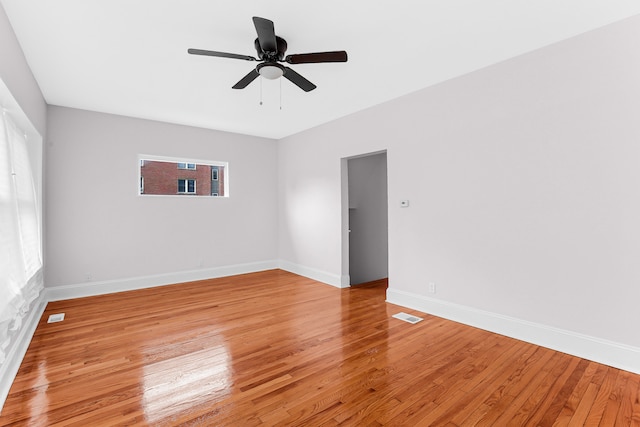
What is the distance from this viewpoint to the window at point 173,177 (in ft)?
16.0

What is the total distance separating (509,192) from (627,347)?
1468 mm

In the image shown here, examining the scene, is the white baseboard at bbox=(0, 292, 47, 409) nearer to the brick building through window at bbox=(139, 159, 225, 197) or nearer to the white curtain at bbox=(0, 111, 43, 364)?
the white curtain at bbox=(0, 111, 43, 364)

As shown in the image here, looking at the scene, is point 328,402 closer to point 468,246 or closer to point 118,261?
point 468,246

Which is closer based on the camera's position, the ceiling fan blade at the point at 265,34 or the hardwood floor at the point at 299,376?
the hardwood floor at the point at 299,376

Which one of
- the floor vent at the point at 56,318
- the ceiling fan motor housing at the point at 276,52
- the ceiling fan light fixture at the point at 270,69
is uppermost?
the ceiling fan motor housing at the point at 276,52

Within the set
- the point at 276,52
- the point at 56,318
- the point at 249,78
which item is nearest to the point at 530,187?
the point at 276,52

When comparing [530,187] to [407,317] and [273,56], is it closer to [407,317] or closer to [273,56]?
[407,317]

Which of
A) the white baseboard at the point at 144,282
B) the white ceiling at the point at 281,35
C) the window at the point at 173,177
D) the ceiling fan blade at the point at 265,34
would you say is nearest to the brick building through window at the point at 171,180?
the window at the point at 173,177

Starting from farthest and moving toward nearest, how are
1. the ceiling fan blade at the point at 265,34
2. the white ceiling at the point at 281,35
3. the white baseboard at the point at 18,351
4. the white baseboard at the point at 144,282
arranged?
the white baseboard at the point at 144,282
the white ceiling at the point at 281,35
the white baseboard at the point at 18,351
the ceiling fan blade at the point at 265,34

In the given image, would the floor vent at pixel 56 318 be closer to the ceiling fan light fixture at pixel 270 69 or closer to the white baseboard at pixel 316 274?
the white baseboard at pixel 316 274

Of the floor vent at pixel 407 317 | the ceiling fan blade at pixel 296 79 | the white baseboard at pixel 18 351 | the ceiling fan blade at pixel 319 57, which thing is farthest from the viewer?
the floor vent at pixel 407 317

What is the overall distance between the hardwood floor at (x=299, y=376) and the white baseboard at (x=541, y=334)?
8 centimetres

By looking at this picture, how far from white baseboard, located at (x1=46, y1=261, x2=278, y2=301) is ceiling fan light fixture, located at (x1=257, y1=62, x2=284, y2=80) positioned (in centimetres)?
396

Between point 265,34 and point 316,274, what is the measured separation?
3979 millimetres
